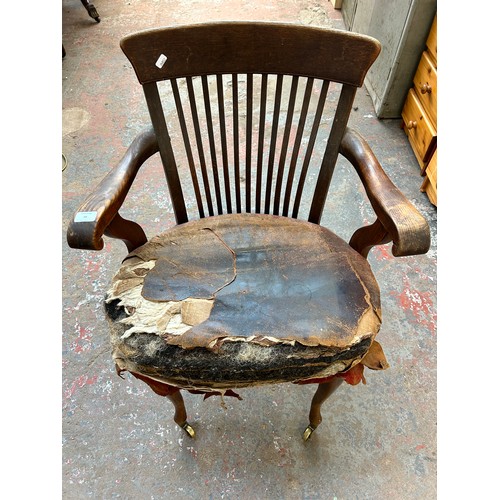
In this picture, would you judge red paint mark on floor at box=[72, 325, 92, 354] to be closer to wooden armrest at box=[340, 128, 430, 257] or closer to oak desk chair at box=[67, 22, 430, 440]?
oak desk chair at box=[67, 22, 430, 440]

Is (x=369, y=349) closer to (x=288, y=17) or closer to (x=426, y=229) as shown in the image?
(x=426, y=229)

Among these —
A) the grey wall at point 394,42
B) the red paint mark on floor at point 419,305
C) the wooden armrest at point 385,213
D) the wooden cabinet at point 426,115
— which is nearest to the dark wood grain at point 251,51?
the wooden armrest at point 385,213

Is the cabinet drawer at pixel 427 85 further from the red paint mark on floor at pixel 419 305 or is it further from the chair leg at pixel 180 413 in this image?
the chair leg at pixel 180 413

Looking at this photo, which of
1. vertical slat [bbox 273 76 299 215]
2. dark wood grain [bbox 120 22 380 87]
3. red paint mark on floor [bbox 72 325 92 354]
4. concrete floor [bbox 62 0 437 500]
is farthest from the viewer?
red paint mark on floor [bbox 72 325 92 354]

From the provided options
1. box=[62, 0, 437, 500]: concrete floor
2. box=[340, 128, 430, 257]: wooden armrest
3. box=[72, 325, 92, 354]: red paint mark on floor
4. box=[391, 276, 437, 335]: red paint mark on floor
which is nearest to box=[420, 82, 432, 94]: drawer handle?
box=[62, 0, 437, 500]: concrete floor

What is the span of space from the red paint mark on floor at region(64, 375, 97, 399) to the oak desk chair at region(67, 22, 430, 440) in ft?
1.76

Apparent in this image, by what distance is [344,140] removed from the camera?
3.67ft

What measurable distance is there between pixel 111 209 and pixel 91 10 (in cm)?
336

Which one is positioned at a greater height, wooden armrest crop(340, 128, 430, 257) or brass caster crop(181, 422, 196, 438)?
wooden armrest crop(340, 128, 430, 257)

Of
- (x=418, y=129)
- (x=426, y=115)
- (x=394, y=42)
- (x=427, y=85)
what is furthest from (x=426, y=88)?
(x=394, y=42)

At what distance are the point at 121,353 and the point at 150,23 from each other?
3426 millimetres

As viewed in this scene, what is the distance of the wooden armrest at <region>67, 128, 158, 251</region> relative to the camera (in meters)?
0.88

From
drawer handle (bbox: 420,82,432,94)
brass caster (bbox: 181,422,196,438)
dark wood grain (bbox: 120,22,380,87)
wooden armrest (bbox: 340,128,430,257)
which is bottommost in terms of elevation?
brass caster (bbox: 181,422,196,438)

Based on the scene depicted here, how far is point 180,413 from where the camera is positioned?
131 cm
